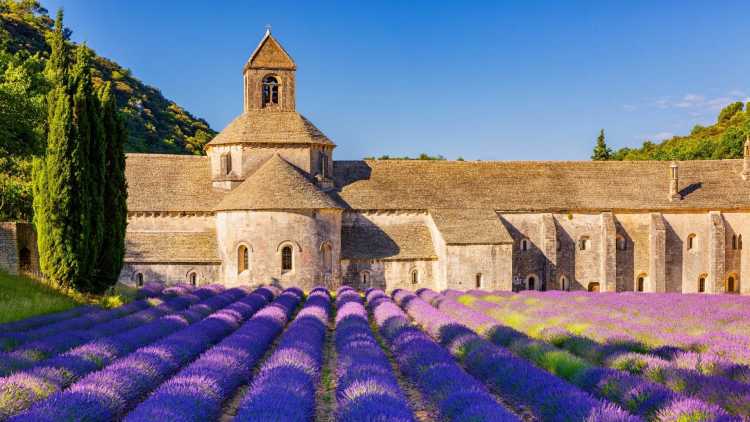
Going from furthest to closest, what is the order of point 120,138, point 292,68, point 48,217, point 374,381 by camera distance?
point 292,68, point 120,138, point 48,217, point 374,381

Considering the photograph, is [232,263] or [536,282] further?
[536,282]

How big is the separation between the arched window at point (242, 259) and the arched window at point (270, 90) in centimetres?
1037

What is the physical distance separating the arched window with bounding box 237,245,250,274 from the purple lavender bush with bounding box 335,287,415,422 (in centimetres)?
1720

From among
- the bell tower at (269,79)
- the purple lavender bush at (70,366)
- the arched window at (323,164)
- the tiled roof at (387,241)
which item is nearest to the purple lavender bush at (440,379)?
the purple lavender bush at (70,366)

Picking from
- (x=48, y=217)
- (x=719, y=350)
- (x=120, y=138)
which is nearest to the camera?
(x=719, y=350)

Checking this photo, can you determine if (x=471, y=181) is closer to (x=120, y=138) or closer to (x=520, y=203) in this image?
(x=520, y=203)

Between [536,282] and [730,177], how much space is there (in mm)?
14294

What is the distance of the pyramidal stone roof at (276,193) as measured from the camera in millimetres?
33019

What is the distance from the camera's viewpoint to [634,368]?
12.2m

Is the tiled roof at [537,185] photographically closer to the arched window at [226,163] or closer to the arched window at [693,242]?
the arched window at [693,242]

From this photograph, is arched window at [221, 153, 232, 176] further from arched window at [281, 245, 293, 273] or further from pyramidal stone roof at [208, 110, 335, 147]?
arched window at [281, 245, 293, 273]

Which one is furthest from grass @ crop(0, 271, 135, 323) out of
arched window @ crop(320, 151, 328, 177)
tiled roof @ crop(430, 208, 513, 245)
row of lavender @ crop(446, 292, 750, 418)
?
tiled roof @ crop(430, 208, 513, 245)

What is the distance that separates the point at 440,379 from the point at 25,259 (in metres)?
23.2

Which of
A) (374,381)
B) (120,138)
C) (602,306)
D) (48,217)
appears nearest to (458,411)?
(374,381)
